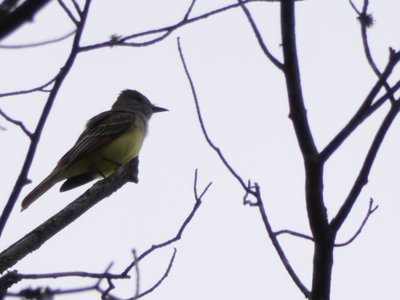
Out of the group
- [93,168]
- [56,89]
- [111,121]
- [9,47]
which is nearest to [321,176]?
[56,89]

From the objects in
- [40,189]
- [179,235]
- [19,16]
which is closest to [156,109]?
[40,189]

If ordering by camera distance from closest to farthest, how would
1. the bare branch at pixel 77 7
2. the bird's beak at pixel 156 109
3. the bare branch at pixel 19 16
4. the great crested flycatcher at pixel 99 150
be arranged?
the bare branch at pixel 19 16, the bare branch at pixel 77 7, the great crested flycatcher at pixel 99 150, the bird's beak at pixel 156 109

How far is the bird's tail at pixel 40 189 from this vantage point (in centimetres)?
761

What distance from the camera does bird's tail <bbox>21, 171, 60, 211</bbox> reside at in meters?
7.61

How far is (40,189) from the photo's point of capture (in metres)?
8.18

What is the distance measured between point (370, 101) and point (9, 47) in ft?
4.70

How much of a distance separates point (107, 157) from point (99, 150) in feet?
0.53

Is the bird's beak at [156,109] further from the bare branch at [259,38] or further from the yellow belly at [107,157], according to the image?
the bare branch at [259,38]

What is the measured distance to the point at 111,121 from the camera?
9961 mm

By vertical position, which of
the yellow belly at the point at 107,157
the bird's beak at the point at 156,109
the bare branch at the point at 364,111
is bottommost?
the bare branch at the point at 364,111

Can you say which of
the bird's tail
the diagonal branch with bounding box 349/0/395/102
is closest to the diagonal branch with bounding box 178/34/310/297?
the diagonal branch with bounding box 349/0/395/102

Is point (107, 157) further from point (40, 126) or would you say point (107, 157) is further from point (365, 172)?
point (40, 126)

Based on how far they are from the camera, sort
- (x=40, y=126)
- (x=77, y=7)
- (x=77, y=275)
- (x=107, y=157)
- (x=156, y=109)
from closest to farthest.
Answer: (x=40, y=126) < (x=77, y=7) < (x=77, y=275) < (x=107, y=157) < (x=156, y=109)

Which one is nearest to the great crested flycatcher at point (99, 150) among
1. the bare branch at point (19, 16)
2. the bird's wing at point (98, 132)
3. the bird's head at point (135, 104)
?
the bird's wing at point (98, 132)
